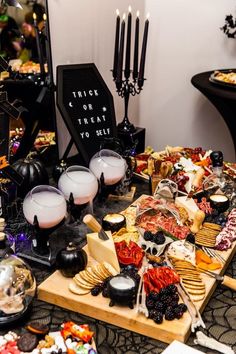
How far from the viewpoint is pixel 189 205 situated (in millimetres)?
1171

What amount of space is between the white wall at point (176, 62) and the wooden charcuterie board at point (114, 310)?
1.25m

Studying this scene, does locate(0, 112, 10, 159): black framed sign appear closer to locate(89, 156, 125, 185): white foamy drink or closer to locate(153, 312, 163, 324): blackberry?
locate(89, 156, 125, 185): white foamy drink

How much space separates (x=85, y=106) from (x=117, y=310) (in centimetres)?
88

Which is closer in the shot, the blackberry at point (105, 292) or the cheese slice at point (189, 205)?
the blackberry at point (105, 292)

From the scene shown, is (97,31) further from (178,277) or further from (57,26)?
(178,277)

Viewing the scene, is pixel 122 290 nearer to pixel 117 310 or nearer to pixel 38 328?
pixel 117 310

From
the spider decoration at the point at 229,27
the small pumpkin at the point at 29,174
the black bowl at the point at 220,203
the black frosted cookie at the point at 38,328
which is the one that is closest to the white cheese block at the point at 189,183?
the black bowl at the point at 220,203

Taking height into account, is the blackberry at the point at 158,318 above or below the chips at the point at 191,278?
above

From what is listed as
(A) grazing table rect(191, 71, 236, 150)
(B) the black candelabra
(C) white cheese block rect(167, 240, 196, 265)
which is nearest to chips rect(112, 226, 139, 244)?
(C) white cheese block rect(167, 240, 196, 265)

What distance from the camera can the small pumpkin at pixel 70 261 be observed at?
889 millimetres

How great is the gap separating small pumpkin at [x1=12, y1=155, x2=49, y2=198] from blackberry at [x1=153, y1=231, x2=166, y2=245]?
1.20 ft

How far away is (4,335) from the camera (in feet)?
2.46

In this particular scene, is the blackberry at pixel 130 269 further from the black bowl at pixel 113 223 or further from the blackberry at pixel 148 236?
the black bowl at pixel 113 223

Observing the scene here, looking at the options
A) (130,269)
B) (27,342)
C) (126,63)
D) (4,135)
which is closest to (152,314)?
(130,269)
